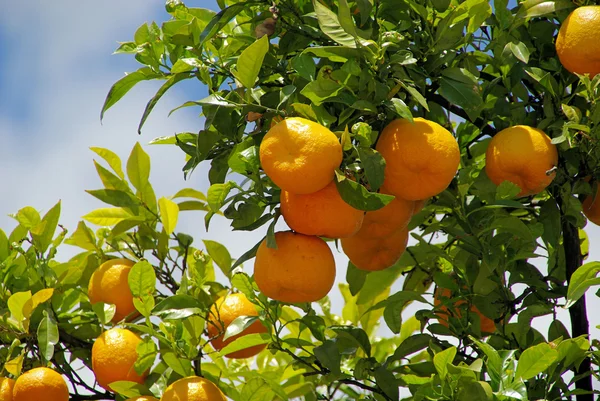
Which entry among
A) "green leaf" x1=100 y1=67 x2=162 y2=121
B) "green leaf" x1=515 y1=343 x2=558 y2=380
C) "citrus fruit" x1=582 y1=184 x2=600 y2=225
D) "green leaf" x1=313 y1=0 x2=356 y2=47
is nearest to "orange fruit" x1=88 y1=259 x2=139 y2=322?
"green leaf" x1=100 y1=67 x2=162 y2=121

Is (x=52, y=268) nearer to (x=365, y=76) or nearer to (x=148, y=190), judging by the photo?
(x=148, y=190)

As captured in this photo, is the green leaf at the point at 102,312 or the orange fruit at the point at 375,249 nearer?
the orange fruit at the point at 375,249

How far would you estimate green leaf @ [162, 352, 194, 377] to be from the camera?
2.08m

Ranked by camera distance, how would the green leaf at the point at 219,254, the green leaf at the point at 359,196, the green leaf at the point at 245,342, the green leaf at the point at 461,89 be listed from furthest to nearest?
the green leaf at the point at 219,254 → the green leaf at the point at 245,342 → the green leaf at the point at 461,89 → the green leaf at the point at 359,196

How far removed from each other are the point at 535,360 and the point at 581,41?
2.50 feet

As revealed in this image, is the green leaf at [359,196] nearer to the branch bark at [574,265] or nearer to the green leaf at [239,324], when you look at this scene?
the green leaf at [239,324]

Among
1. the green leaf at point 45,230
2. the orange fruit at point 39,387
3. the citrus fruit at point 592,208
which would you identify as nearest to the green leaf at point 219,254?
the green leaf at point 45,230

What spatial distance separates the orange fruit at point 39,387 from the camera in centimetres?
214

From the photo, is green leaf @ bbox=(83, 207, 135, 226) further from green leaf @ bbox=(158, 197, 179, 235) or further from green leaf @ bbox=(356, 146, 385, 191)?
green leaf @ bbox=(356, 146, 385, 191)

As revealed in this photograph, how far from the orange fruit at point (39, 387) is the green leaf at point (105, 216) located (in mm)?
550

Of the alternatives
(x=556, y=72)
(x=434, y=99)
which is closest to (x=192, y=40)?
(x=434, y=99)

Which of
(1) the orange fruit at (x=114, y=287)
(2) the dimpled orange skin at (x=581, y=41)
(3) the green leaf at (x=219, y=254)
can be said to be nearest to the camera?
(2) the dimpled orange skin at (x=581, y=41)

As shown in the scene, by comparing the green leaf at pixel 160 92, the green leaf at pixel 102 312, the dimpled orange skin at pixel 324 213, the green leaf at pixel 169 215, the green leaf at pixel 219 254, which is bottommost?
the green leaf at pixel 219 254

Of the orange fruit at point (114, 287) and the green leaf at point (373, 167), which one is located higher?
the green leaf at point (373, 167)
